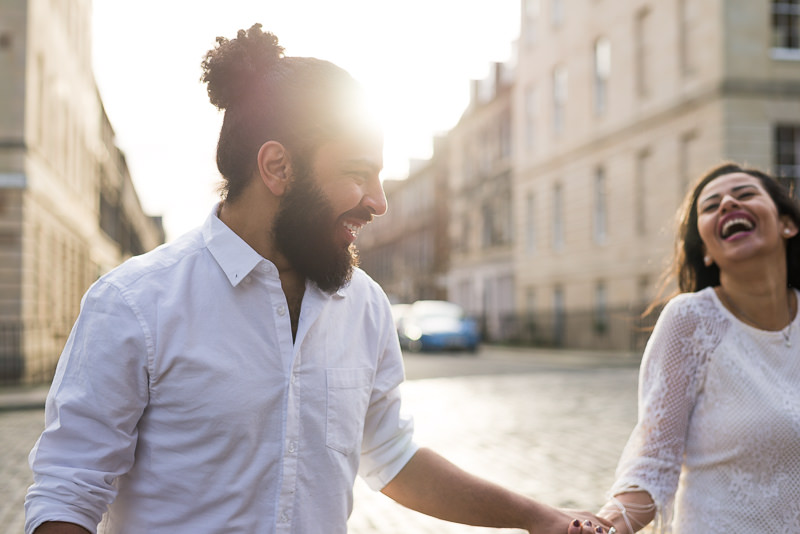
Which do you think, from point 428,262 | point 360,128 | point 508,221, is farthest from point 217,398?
point 428,262

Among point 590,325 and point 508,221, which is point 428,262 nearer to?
point 508,221

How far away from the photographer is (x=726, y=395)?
2.60 metres

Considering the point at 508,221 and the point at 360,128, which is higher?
the point at 508,221

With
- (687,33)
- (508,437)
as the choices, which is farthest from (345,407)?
(687,33)

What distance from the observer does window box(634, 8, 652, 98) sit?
28.2 m

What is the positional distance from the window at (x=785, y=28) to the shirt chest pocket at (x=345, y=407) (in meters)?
25.4

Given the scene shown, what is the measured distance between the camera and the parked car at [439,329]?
3005 cm

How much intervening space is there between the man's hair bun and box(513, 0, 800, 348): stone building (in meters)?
17.6

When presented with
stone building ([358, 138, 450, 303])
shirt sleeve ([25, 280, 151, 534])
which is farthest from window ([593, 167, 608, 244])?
shirt sleeve ([25, 280, 151, 534])

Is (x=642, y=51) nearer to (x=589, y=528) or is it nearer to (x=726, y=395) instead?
(x=726, y=395)

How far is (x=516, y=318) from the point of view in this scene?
37156 millimetres

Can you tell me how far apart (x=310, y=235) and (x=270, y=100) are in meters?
0.35

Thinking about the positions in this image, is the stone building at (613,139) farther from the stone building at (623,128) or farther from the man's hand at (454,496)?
the man's hand at (454,496)

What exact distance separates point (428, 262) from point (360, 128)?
199 ft
